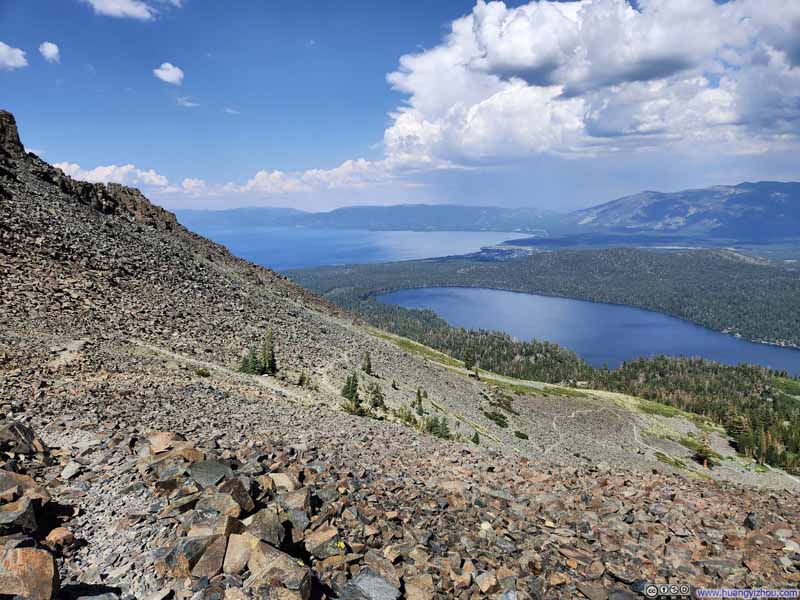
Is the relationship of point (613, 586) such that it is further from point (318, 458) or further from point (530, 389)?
point (530, 389)

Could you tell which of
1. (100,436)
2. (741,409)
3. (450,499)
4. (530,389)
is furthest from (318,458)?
(741,409)

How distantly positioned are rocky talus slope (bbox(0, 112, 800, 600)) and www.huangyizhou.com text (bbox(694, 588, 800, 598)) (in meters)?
0.50

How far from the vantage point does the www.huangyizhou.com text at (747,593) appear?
11.7 m

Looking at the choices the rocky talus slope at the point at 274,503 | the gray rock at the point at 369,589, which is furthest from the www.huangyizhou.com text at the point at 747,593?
the gray rock at the point at 369,589

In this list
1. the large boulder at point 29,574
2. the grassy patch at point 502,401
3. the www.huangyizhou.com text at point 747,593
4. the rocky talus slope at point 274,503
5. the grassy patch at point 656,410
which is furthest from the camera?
the grassy patch at point 656,410

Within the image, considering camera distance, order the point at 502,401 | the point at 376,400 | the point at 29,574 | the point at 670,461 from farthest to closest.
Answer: the point at 502,401 < the point at 670,461 < the point at 376,400 < the point at 29,574

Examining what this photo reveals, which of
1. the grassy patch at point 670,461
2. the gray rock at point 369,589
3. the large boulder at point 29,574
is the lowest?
the grassy patch at point 670,461

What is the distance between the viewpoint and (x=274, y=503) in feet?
40.8

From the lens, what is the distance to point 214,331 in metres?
51.3

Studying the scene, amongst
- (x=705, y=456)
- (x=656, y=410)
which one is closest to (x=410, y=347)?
(x=705, y=456)

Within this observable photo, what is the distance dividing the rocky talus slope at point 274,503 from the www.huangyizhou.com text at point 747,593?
1.64 feet

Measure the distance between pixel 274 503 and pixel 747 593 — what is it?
41.8ft

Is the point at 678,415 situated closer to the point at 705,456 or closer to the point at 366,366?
the point at 705,456

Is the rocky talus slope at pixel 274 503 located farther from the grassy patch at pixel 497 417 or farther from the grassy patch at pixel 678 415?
the grassy patch at pixel 678 415
